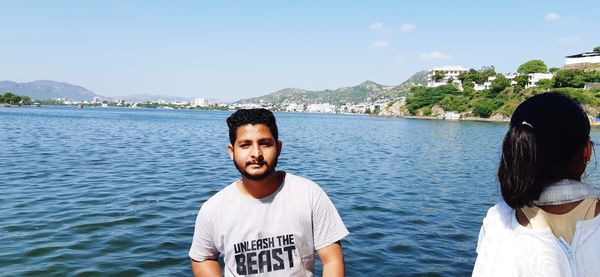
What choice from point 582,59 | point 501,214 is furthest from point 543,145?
point 582,59

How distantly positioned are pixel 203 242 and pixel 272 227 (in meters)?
0.54

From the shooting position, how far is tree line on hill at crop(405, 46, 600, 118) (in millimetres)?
107813


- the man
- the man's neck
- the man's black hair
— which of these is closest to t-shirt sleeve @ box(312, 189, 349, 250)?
the man

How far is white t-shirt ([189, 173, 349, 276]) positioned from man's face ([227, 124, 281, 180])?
0.64 feet

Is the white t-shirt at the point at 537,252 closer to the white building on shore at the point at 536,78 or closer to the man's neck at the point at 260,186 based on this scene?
the man's neck at the point at 260,186

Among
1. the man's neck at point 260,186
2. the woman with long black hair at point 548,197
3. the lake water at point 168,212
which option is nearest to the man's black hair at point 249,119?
the man's neck at point 260,186

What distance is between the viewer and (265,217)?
2912mm

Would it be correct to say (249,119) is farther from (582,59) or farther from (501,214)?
(582,59)

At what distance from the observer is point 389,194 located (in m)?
16.3

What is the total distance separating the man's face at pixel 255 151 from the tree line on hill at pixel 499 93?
9143cm

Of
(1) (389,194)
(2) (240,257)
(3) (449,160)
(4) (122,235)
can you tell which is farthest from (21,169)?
(3) (449,160)

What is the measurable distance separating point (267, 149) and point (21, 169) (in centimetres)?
2034

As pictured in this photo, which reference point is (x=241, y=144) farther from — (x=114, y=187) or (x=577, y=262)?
(x=114, y=187)

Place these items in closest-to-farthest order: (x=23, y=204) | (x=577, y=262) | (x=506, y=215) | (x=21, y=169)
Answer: (x=577, y=262)
(x=506, y=215)
(x=23, y=204)
(x=21, y=169)
